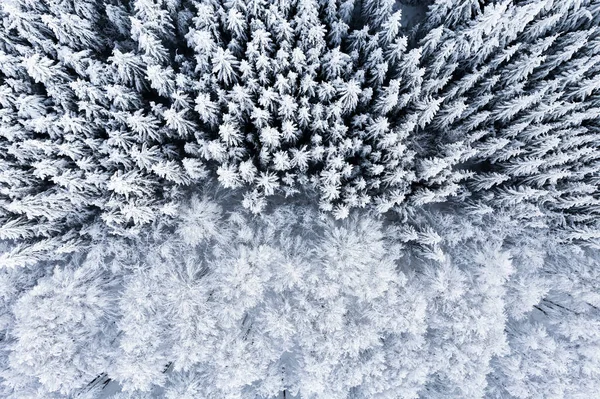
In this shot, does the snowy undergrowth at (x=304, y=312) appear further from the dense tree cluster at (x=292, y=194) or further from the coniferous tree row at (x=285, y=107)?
the coniferous tree row at (x=285, y=107)

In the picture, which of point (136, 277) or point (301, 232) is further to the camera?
point (301, 232)

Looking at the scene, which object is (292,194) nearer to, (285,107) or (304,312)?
(285,107)

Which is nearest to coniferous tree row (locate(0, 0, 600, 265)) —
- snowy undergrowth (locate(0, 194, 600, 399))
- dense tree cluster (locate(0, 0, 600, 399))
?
dense tree cluster (locate(0, 0, 600, 399))

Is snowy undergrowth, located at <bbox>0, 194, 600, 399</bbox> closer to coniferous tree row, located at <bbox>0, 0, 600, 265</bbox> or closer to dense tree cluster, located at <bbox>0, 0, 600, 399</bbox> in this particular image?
dense tree cluster, located at <bbox>0, 0, 600, 399</bbox>

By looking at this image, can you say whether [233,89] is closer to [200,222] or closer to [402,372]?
[200,222]

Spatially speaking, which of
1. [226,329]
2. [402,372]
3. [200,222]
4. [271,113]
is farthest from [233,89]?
[402,372]

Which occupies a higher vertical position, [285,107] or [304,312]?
[285,107]

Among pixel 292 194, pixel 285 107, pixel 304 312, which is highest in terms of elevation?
pixel 285 107

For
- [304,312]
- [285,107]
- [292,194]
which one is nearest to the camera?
[285,107]

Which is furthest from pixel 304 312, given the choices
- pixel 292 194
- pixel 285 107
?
pixel 285 107

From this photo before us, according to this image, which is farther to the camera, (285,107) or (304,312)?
(304,312)

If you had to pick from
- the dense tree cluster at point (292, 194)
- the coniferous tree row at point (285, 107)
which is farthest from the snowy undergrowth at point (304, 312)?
the coniferous tree row at point (285, 107)
